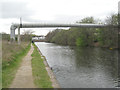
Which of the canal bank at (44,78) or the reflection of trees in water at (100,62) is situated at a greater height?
the canal bank at (44,78)

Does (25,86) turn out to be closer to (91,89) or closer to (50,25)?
(91,89)

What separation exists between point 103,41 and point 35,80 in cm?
3761

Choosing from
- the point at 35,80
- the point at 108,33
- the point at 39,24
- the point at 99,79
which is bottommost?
the point at 99,79

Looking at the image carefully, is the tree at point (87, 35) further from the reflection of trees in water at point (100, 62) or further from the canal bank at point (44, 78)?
the canal bank at point (44, 78)

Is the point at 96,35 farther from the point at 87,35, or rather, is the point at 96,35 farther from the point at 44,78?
the point at 44,78

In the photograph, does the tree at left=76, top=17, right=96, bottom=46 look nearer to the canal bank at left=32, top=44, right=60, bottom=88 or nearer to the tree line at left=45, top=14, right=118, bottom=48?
the tree line at left=45, top=14, right=118, bottom=48

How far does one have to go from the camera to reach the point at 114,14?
35625 mm

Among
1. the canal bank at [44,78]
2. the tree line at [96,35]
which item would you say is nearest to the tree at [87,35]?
the tree line at [96,35]

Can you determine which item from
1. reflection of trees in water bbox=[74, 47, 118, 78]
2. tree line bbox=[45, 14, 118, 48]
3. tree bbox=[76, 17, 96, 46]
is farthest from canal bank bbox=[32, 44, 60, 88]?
tree bbox=[76, 17, 96, 46]

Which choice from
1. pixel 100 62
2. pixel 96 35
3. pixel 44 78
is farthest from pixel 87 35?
pixel 44 78

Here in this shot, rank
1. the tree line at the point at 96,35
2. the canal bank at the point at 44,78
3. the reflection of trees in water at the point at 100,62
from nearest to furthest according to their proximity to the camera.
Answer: the canal bank at the point at 44,78, the reflection of trees in water at the point at 100,62, the tree line at the point at 96,35

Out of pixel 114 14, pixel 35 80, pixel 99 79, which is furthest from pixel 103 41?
pixel 35 80

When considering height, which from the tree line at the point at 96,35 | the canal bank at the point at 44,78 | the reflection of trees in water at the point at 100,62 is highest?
the tree line at the point at 96,35

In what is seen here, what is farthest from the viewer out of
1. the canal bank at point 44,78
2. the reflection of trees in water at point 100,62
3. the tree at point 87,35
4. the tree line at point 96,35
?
the tree at point 87,35
